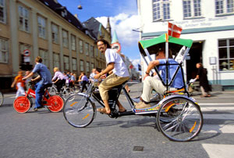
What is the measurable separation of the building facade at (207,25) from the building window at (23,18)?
1263cm

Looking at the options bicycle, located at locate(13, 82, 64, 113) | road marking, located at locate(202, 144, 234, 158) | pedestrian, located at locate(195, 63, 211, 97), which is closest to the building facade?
pedestrian, located at locate(195, 63, 211, 97)

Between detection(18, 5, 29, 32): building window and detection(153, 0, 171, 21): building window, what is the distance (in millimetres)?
13537

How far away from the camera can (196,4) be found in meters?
14.1

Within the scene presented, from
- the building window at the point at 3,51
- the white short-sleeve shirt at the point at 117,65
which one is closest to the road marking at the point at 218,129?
the white short-sleeve shirt at the point at 117,65

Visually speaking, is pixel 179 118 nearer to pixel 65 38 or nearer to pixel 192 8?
pixel 192 8

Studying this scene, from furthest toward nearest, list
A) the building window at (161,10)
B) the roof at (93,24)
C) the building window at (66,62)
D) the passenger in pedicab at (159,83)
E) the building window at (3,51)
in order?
1. the roof at (93,24)
2. the building window at (66,62)
3. the building window at (3,51)
4. the building window at (161,10)
5. the passenger in pedicab at (159,83)

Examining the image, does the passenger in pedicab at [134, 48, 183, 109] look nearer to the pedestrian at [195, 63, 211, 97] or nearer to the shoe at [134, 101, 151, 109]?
the shoe at [134, 101, 151, 109]

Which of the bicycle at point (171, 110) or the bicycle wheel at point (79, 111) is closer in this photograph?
the bicycle at point (171, 110)

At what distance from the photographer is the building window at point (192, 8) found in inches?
552

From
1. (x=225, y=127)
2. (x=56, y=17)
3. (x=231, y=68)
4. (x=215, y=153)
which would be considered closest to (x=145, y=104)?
(x=215, y=153)

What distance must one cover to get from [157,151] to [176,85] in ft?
4.61

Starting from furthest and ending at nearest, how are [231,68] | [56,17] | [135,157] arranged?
[56,17]
[231,68]
[135,157]

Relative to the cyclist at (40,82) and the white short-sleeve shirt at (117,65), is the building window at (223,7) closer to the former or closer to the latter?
the white short-sleeve shirt at (117,65)

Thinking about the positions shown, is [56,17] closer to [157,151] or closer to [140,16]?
[140,16]
